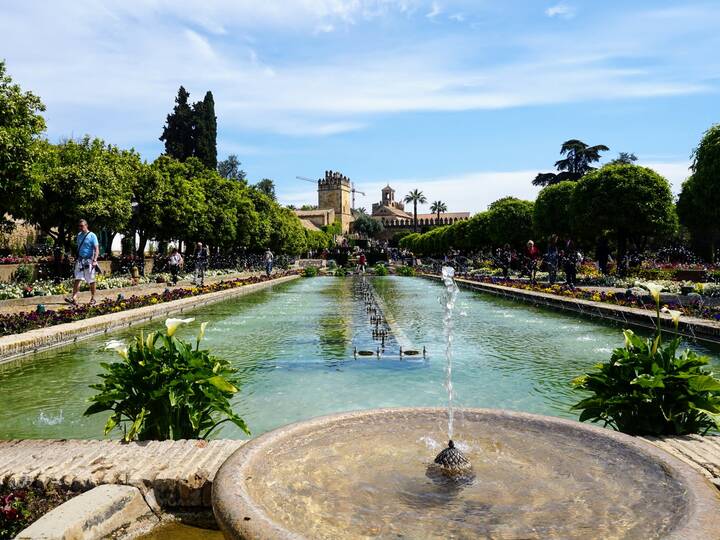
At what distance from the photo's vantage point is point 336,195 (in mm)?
125875

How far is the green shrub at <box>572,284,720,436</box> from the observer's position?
3.59m

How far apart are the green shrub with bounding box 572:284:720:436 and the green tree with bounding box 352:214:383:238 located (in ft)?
368

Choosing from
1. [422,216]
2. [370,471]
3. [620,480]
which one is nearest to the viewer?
[620,480]

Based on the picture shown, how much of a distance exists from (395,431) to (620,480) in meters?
1.26

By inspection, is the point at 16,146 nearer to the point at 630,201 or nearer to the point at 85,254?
the point at 85,254

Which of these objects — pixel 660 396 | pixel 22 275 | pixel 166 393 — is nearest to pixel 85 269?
pixel 22 275

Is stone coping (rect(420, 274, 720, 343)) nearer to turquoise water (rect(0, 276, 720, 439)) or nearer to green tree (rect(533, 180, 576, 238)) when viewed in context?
turquoise water (rect(0, 276, 720, 439))

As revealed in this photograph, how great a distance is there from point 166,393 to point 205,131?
49194 millimetres

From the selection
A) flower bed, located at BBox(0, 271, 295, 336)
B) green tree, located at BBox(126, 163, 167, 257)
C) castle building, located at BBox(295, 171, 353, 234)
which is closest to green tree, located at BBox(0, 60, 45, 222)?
flower bed, located at BBox(0, 271, 295, 336)

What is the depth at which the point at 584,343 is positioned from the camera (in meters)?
8.96

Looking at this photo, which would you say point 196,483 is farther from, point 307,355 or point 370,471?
point 307,355

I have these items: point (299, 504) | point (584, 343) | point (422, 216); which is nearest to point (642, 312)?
point (584, 343)

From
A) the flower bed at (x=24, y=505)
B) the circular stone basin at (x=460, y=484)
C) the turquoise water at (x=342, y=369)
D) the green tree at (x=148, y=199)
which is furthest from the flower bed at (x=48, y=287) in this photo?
the circular stone basin at (x=460, y=484)

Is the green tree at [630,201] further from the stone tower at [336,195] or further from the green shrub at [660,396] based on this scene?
the stone tower at [336,195]
